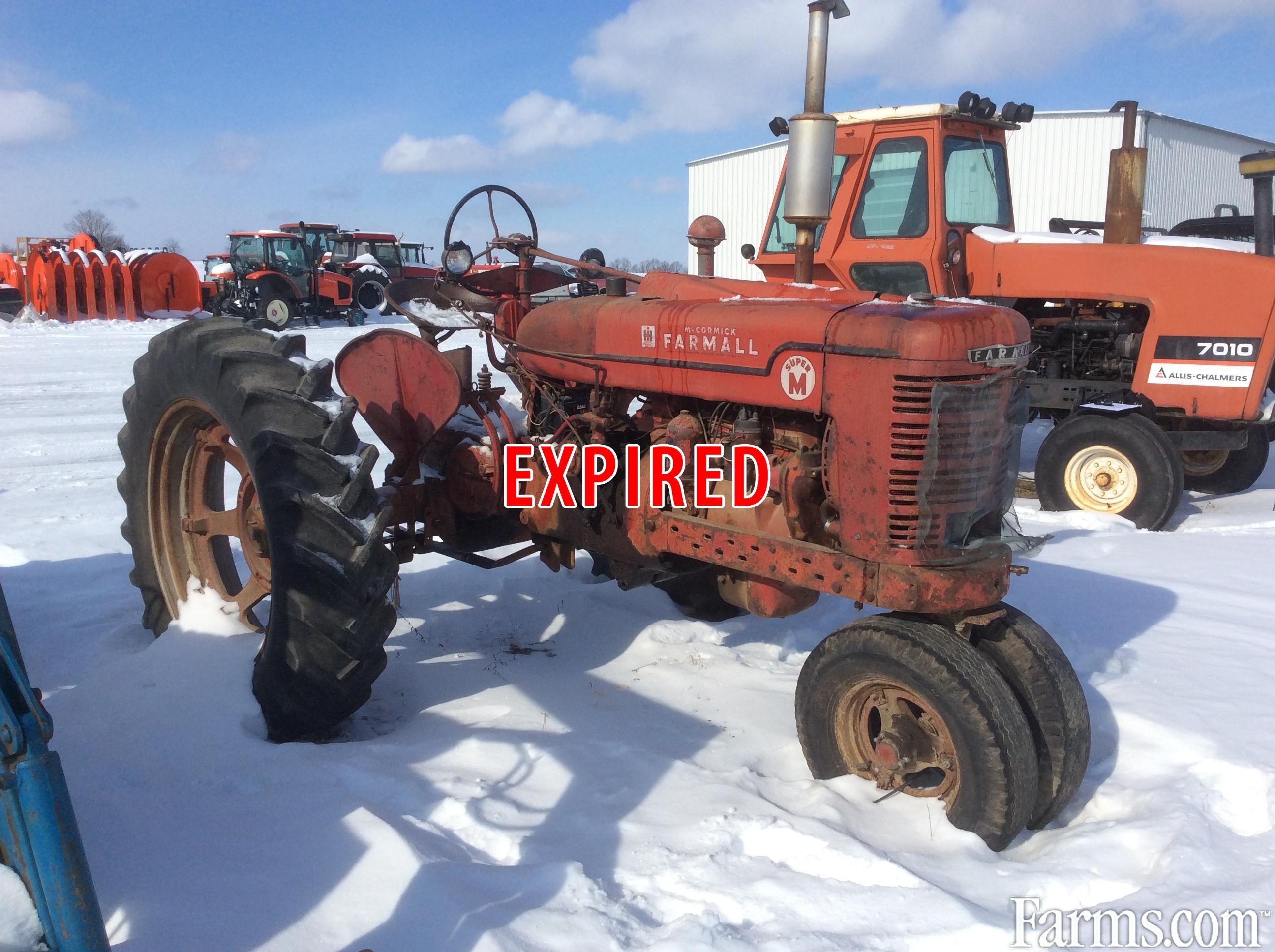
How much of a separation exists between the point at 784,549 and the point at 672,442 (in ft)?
1.90

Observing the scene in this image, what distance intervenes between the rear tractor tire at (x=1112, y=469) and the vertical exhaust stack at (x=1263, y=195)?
4.77 feet

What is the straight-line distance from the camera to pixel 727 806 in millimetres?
2729

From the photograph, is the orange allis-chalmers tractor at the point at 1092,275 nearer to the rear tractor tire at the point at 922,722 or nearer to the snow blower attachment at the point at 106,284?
the rear tractor tire at the point at 922,722

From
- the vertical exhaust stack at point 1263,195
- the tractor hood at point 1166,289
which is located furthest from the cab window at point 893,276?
the vertical exhaust stack at point 1263,195

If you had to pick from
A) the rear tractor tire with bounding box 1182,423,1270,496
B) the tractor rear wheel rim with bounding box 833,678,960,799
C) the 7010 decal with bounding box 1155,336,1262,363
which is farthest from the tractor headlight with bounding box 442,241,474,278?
the rear tractor tire with bounding box 1182,423,1270,496

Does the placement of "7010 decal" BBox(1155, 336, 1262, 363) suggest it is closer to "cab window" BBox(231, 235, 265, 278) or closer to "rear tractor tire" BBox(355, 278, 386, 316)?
"rear tractor tire" BBox(355, 278, 386, 316)

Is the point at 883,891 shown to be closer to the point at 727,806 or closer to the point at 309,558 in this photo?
the point at 727,806

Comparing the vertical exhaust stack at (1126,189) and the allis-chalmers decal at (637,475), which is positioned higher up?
the vertical exhaust stack at (1126,189)

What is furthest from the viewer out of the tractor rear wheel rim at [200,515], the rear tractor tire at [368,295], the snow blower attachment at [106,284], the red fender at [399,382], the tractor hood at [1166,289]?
the rear tractor tire at [368,295]

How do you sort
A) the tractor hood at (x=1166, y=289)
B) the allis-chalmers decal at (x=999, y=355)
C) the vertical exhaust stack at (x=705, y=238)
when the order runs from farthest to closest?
the tractor hood at (x=1166, y=289), the vertical exhaust stack at (x=705, y=238), the allis-chalmers decal at (x=999, y=355)

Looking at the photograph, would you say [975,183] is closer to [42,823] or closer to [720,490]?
[720,490]

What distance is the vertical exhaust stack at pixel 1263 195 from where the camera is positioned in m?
6.22

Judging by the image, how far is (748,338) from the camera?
291 cm

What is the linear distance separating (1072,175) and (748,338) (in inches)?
835
